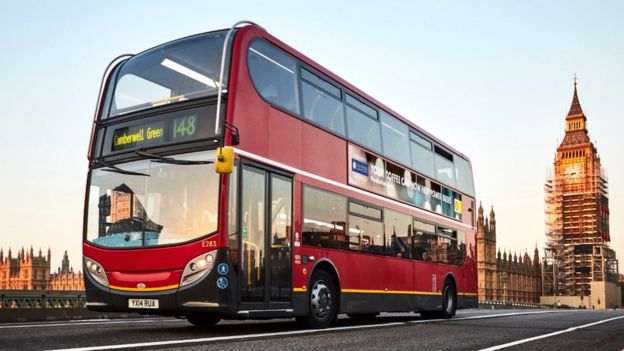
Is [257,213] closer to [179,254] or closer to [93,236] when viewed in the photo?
[179,254]

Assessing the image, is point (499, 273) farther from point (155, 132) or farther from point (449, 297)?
point (155, 132)

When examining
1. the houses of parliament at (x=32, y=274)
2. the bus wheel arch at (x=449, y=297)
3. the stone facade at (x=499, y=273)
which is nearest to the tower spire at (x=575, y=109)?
the stone facade at (x=499, y=273)

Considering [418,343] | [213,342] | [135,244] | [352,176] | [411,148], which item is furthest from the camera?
[411,148]

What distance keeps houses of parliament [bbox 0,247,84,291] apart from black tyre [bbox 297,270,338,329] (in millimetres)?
116085

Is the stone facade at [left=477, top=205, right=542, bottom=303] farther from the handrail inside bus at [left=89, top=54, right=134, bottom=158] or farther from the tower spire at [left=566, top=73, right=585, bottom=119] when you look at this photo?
the handrail inside bus at [left=89, top=54, right=134, bottom=158]

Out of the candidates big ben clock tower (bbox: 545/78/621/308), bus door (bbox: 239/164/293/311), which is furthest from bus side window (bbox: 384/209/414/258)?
big ben clock tower (bbox: 545/78/621/308)

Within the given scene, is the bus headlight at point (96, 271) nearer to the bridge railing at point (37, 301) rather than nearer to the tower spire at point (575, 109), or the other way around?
the bridge railing at point (37, 301)

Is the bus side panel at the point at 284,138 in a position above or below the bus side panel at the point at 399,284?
above

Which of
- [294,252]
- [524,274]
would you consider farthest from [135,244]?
[524,274]

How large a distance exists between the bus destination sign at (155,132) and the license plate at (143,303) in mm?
2103

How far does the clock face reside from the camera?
493 feet

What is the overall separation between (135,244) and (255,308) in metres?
1.80

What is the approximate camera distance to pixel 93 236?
9.41 meters

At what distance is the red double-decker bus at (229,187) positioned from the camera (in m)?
8.69
